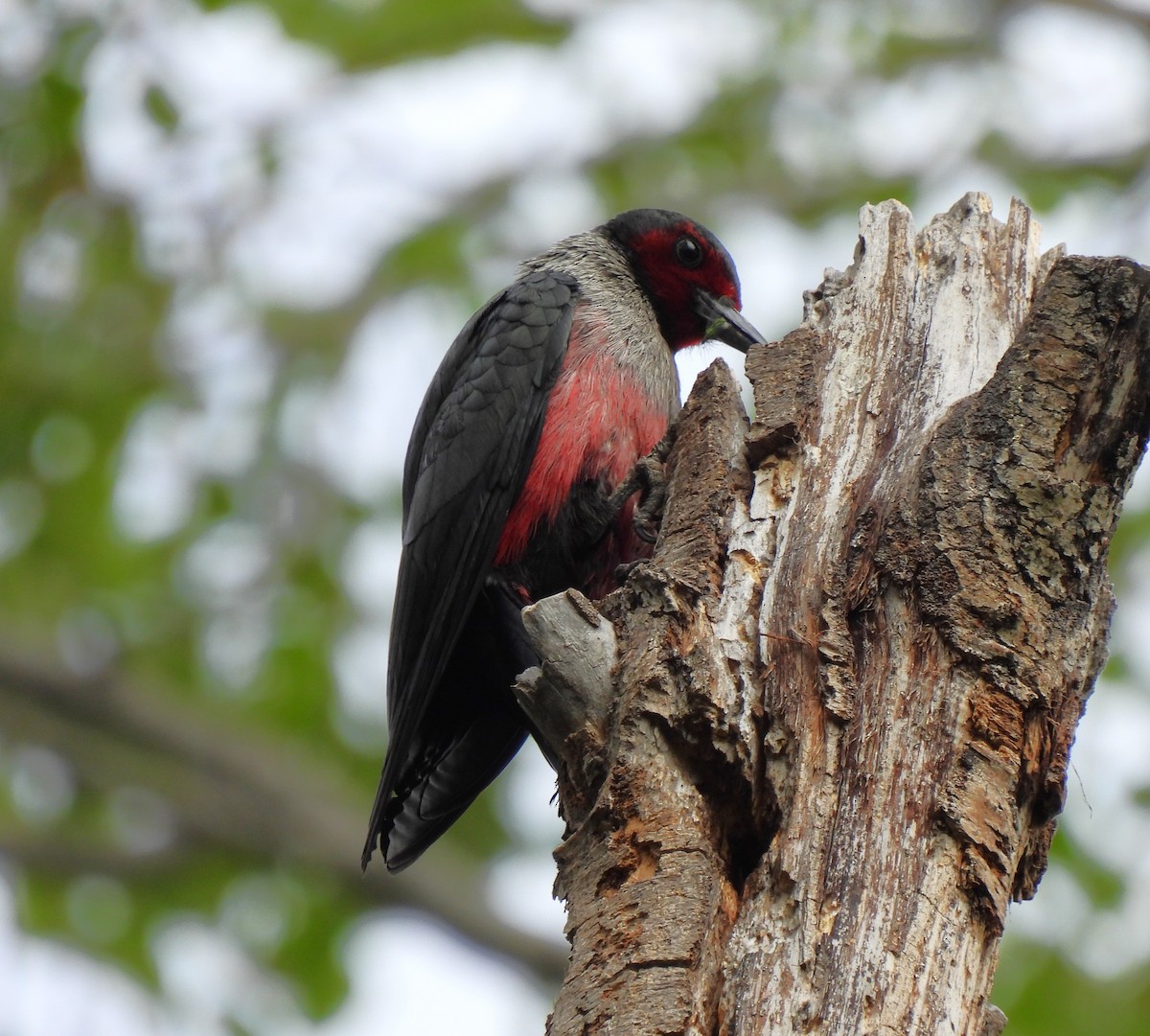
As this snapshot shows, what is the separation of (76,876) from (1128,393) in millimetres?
7123

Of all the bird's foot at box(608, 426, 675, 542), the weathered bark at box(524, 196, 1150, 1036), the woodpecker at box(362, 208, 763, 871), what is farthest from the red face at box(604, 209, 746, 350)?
the weathered bark at box(524, 196, 1150, 1036)

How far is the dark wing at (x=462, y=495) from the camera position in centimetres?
426

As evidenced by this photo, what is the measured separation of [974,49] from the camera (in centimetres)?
905

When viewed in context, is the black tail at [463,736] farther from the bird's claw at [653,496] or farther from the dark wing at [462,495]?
the bird's claw at [653,496]

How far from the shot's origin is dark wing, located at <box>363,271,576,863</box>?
168 inches

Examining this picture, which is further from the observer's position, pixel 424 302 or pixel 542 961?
pixel 424 302

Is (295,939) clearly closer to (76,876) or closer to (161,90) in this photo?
(76,876)

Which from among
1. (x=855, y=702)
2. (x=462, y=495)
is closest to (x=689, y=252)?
(x=462, y=495)

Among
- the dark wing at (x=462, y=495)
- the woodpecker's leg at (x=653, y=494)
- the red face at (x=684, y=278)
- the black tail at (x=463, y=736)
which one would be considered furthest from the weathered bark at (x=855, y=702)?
the red face at (x=684, y=278)

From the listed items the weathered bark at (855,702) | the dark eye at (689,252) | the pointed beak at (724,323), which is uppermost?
the dark eye at (689,252)

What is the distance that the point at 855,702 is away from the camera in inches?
107

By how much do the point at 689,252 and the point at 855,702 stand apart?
3.42 meters

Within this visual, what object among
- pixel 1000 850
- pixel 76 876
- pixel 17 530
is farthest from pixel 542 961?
pixel 1000 850

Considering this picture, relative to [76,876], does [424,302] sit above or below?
above
